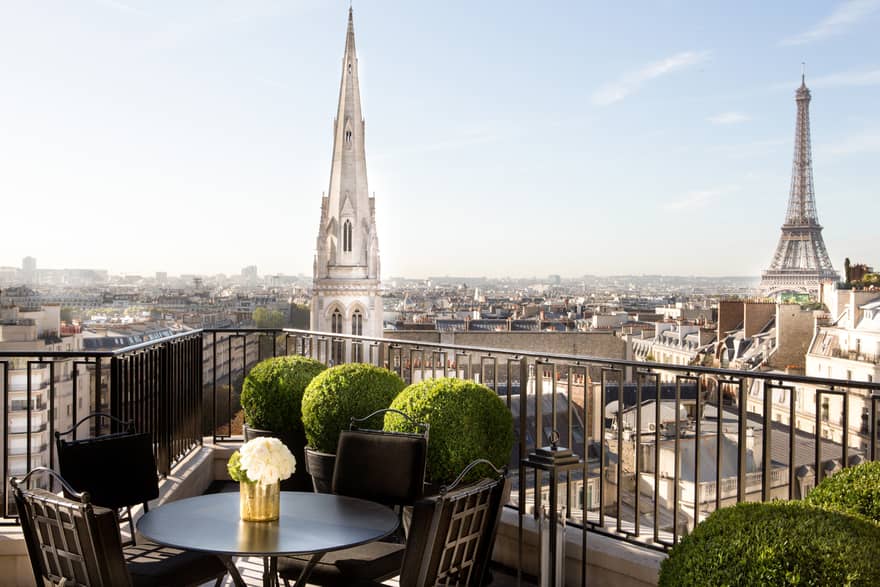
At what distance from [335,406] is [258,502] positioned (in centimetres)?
199

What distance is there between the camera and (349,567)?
320 cm

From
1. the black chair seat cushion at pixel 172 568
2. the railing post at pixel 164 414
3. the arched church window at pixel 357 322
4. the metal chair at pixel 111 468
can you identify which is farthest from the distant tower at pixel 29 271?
the arched church window at pixel 357 322

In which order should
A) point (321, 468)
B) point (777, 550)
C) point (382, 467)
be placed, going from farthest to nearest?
point (321, 468) < point (382, 467) < point (777, 550)

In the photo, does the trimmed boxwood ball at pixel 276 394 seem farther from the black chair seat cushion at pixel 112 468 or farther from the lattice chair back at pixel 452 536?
the lattice chair back at pixel 452 536

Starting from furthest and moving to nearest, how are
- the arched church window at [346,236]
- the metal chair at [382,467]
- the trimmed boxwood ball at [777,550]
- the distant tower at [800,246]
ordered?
the distant tower at [800,246]
the arched church window at [346,236]
the metal chair at [382,467]
the trimmed boxwood ball at [777,550]

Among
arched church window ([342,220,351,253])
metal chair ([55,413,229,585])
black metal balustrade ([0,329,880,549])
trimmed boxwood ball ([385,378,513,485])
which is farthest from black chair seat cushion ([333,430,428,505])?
arched church window ([342,220,351,253])

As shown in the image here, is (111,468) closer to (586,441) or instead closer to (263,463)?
(263,463)

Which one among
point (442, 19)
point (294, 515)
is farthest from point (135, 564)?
point (442, 19)

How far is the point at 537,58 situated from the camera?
4738 cm

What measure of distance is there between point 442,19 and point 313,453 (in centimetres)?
2227

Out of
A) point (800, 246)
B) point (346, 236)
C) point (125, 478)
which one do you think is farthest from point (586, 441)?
point (800, 246)

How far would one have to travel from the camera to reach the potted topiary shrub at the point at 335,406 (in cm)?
499

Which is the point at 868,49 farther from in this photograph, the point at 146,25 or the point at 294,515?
the point at 294,515

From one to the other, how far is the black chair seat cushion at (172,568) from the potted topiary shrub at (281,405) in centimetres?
231
